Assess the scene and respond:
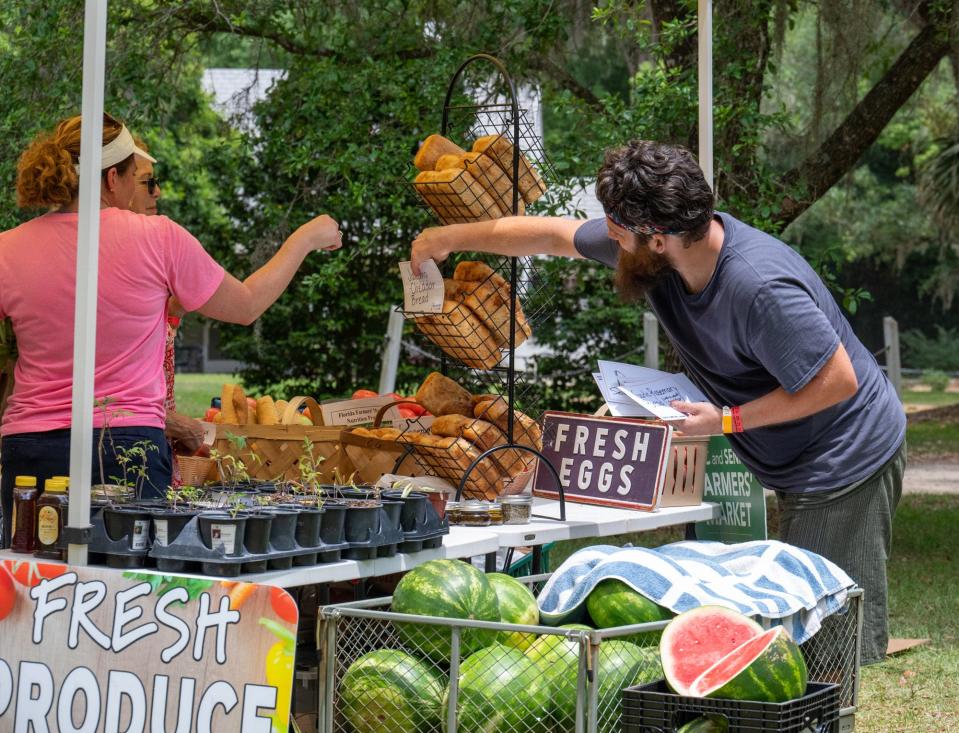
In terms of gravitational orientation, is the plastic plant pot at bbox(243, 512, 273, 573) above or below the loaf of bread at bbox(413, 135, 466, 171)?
below

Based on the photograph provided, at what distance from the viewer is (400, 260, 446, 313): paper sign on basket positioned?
4031mm

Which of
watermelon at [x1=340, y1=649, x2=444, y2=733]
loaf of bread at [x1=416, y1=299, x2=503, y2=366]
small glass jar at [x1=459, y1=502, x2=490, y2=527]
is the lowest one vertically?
watermelon at [x1=340, y1=649, x2=444, y2=733]

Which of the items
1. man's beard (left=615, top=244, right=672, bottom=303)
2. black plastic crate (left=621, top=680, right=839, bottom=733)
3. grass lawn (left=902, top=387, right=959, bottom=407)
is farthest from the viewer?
grass lawn (left=902, top=387, right=959, bottom=407)

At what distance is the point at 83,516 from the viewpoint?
9.54ft

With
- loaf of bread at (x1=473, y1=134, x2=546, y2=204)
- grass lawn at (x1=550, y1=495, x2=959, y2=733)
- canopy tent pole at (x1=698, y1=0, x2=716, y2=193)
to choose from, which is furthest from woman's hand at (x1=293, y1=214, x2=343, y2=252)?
grass lawn at (x1=550, y1=495, x2=959, y2=733)

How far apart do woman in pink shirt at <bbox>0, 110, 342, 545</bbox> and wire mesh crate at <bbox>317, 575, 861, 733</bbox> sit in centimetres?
95

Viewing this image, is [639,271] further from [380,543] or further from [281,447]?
[281,447]

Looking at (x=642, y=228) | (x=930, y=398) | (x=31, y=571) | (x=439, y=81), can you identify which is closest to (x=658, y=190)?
(x=642, y=228)

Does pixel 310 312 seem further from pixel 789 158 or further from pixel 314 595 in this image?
pixel 314 595

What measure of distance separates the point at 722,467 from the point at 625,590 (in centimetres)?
174

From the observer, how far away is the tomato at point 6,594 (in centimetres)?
293

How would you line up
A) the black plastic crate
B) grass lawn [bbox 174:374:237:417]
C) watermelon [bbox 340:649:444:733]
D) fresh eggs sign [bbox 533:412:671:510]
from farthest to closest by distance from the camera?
1. grass lawn [bbox 174:374:237:417]
2. fresh eggs sign [bbox 533:412:671:510]
3. watermelon [bbox 340:649:444:733]
4. the black plastic crate

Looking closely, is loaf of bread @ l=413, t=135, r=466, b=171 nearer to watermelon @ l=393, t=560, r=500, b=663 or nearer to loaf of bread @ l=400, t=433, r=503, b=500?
loaf of bread @ l=400, t=433, r=503, b=500

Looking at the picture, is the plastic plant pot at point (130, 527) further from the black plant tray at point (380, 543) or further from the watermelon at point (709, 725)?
the watermelon at point (709, 725)
